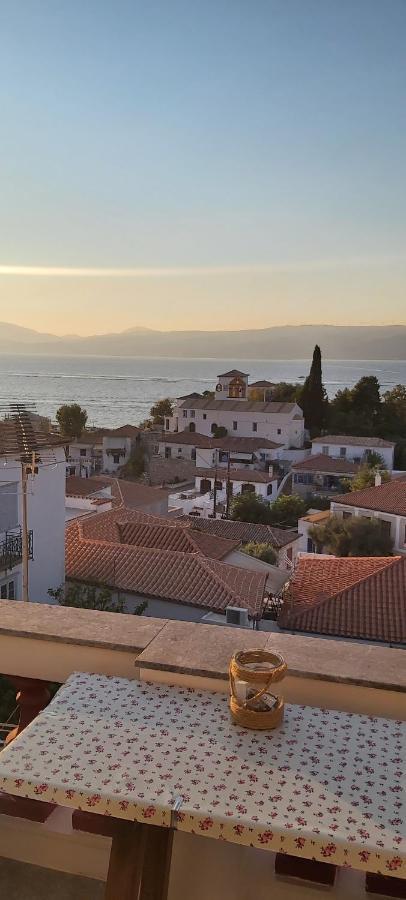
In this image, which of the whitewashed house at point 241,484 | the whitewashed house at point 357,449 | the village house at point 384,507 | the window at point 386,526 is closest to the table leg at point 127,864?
the village house at point 384,507

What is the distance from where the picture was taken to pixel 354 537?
24188 mm

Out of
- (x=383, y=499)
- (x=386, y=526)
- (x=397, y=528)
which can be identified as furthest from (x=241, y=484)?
(x=397, y=528)

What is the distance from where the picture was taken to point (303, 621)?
39.3 ft

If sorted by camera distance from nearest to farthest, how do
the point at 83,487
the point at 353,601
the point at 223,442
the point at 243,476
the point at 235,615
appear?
the point at 235,615 < the point at 353,601 < the point at 83,487 < the point at 243,476 < the point at 223,442

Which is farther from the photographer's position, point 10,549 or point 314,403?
point 314,403

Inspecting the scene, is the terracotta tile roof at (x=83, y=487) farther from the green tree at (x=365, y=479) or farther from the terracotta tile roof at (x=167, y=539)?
the green tree at (x=365, y=479)

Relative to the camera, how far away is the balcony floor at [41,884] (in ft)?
7.57

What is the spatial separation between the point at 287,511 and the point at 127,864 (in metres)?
32.4

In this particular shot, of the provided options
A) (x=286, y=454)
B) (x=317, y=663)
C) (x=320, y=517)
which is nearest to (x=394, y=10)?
(x=317, y=663)

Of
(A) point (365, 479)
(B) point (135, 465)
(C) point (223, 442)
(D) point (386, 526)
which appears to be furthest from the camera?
(B) point (135, 465)

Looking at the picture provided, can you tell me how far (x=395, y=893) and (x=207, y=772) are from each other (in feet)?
2.57

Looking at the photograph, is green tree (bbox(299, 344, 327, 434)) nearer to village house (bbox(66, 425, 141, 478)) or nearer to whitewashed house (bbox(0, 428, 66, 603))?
village house (bbox(66, 425, 141, 478))

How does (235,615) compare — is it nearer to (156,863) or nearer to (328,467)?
(156,863)

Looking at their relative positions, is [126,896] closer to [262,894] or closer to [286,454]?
[262,894]
